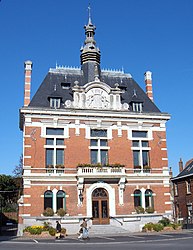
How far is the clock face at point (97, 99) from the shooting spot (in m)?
31.7

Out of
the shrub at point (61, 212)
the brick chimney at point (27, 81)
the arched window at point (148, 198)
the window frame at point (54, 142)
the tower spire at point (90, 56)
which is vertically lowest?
the shrub at point (61, 212)

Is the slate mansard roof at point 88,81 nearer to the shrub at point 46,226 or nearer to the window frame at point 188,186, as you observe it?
the shrub at point 46,226

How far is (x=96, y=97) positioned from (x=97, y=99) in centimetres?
21

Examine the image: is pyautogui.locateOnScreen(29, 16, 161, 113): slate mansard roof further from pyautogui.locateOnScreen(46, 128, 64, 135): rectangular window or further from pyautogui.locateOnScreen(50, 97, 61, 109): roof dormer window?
pyautogui.locateOnScreen(46, 128, 64, 135): rectangular window

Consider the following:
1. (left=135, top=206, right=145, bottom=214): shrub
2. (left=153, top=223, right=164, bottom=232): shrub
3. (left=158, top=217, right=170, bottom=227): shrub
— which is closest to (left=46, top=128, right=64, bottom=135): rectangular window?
(left=135, top=206, right=145, bottom=214): shrub

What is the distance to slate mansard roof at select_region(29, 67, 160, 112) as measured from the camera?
106ft

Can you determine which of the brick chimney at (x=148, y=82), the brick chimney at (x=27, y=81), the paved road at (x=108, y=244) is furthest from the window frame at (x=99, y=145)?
the paved road at (x=108, y=244)

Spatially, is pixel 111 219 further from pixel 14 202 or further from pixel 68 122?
pixel 14 202

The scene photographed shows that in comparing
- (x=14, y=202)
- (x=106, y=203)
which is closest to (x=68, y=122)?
(x=106, y=203)

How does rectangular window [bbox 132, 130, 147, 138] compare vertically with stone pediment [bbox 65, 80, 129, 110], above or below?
below

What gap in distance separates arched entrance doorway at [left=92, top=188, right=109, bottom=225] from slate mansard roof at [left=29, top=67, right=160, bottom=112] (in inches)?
355

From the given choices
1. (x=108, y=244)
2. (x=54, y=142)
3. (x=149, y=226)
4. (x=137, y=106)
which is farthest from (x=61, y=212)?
(x=137, y=106)

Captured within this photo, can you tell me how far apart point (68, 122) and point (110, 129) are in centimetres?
398

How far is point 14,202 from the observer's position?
5878 centimetres
